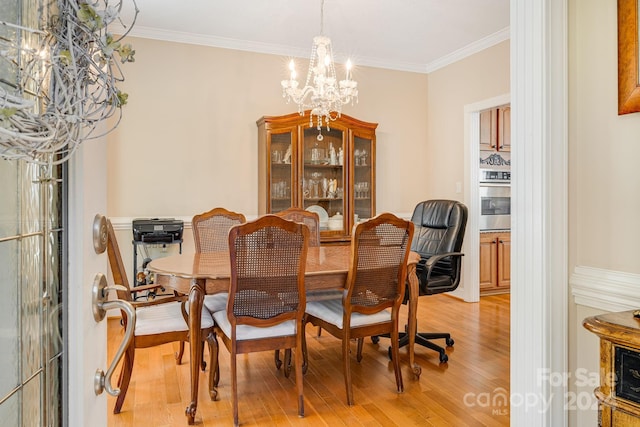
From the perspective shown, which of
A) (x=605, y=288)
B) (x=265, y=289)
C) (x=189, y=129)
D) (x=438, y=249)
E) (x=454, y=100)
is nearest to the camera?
(x=605, y=288)

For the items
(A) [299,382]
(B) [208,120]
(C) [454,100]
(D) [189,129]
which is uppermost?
(C) [454,100]

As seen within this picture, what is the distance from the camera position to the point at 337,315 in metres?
2.47

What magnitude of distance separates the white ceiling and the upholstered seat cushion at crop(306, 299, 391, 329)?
251 centimetres

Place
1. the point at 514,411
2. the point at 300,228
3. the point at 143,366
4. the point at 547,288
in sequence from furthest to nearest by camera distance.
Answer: the point at 143,366 → the point at 300,228 → the point at 514,411 → the point at 547,288

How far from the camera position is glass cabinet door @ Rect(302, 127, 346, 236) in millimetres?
4441

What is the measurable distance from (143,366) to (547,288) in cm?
265

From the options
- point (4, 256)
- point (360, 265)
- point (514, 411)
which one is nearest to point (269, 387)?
point (360, 265)

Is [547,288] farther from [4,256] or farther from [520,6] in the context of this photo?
[4,256]

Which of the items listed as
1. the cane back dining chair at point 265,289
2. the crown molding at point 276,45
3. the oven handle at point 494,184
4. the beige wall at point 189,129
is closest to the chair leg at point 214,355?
the cane back dining chair at point 265,289

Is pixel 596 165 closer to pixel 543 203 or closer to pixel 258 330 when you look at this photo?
pixel 543 203

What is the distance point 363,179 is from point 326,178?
1.50ft

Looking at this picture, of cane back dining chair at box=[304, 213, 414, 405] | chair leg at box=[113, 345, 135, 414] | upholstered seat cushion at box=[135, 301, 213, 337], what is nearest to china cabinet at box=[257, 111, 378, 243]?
upholstered seat cushion at box=[135, 301, 213, 337]

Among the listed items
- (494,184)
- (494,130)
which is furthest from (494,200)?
(494,130)

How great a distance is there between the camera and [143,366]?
2.93 m
